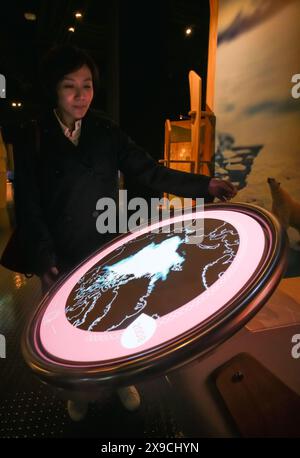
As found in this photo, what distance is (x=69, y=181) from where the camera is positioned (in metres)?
1.33

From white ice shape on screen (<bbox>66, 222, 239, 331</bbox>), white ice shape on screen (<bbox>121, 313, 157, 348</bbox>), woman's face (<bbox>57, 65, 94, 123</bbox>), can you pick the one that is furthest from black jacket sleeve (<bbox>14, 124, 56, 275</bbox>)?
white ice shape on screen (<bbox>121, 313, 157, 348</bbox>)

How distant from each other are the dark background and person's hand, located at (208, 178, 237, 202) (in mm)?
1899

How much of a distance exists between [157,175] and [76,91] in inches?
19.1

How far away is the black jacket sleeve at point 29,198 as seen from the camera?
1263mm

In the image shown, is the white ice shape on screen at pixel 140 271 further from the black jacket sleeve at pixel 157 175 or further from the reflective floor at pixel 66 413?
the reflective floor at pixel 66 413

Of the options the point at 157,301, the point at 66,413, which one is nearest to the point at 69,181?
the point at 157,301

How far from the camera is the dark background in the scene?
12.3 feet

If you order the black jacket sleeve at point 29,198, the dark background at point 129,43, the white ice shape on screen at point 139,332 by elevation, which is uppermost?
the dark background at point 129,43

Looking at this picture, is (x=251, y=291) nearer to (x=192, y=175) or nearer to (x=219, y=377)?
(x=219, y=377)

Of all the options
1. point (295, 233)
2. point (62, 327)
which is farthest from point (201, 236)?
point (295, 233)

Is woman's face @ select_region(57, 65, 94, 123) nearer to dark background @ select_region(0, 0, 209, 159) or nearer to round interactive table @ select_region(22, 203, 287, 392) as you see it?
round interactive table @ select_region(22, 203, 287, 392)

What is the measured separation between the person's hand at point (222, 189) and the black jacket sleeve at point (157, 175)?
24 millimetres

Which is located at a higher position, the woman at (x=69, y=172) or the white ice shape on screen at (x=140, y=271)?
the woman at (x=69, y=172)

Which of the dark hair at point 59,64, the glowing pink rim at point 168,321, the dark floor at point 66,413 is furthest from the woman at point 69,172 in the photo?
→ the dark floor at point 66,413
